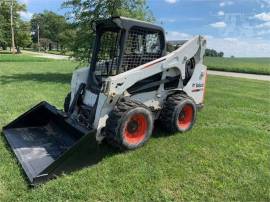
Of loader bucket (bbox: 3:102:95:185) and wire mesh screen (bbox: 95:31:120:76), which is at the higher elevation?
wire mesh screen (bbox: 95:31:120:76)


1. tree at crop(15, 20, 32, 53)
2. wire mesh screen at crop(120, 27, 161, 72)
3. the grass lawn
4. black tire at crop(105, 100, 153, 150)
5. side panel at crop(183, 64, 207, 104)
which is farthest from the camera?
tree at crop(15, 20, 32, 53)

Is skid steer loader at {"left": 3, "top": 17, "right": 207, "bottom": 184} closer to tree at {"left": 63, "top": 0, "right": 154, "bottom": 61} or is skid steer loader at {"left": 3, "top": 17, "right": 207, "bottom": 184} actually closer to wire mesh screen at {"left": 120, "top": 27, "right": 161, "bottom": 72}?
wire mesh screen at {"left": 120, "top": 27, "right": 161, "bottom": 72}

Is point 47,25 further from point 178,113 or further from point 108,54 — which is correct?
point 178,113

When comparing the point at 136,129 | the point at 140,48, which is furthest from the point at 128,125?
the point at 140,48

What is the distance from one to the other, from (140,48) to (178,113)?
1.21 m

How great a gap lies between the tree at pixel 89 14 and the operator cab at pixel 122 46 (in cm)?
760

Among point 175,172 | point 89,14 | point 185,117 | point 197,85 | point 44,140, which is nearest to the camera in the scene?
point 175,172

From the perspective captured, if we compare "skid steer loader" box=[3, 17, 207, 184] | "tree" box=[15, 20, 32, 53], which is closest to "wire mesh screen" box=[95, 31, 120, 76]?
"skid steer loader" box=[3, 17, 207, 184]

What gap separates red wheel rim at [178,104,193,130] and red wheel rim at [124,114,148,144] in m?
0.99

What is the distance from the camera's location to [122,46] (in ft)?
15.7

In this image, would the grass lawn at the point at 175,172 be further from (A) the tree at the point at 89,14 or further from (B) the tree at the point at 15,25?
(B) the tree at the point at 15,25

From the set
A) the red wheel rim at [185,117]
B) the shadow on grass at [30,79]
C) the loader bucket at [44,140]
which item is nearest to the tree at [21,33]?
the shadow on grass at [30,79]

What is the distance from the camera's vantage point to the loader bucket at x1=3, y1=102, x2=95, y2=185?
13.0 ft

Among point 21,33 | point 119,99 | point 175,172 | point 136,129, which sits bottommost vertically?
point 175,172
